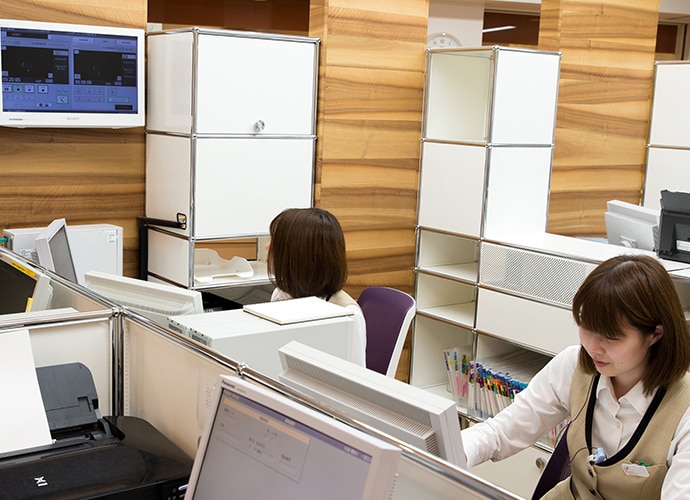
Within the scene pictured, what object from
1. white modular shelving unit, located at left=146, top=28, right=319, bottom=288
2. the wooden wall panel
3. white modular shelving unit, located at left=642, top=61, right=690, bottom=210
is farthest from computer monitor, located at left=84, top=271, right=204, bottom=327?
white modular shelving unit, located at left=642, top=61, right=690, bottom=210

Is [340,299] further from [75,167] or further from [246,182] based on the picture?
[75,167]

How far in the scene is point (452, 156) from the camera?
4676 mm

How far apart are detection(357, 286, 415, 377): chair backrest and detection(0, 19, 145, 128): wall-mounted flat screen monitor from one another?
1.74 metres

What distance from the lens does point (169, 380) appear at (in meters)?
2.08

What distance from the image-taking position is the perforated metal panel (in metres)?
4.04

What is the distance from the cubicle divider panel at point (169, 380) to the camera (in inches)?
76.0

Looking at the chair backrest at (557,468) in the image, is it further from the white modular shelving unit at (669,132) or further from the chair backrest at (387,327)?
the white modular shelving unit at (669,132)

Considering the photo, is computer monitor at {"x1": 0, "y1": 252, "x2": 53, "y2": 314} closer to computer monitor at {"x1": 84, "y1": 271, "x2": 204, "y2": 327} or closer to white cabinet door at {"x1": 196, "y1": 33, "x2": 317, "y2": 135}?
computer monitor at {"x1": 84, "y1": 271, "x2": 204, "y2": 327}

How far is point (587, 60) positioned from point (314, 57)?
182 cm

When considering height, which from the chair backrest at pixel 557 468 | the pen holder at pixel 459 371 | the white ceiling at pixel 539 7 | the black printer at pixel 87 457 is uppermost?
the white ceiling at pixel 539 7

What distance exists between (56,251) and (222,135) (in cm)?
117

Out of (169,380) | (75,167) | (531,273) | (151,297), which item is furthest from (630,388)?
(75,167)

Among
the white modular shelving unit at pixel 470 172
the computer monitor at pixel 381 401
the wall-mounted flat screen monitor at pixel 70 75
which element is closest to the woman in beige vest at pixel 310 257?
the computer monitor at pixel 381 401

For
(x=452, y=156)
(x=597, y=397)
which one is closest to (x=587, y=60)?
(x=452, y=156)
